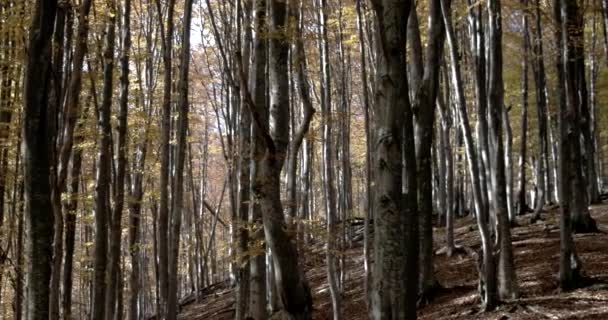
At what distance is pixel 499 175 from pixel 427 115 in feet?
6.46

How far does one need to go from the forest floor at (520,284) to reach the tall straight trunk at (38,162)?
5539 mm

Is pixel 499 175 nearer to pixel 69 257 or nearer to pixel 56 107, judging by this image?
pixel 56 107

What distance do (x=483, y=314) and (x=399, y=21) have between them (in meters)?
5.33

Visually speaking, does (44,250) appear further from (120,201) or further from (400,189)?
(120,201)

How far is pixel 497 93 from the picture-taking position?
8.21 m

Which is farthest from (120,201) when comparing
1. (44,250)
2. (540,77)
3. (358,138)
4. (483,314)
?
(358,138)

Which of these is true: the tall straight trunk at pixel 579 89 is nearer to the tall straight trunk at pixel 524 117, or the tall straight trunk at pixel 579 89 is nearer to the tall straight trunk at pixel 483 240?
the tall straight trunk at pixel 524 117

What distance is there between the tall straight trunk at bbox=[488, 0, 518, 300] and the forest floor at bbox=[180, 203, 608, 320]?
33 cm

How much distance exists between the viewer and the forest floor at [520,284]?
706 cm

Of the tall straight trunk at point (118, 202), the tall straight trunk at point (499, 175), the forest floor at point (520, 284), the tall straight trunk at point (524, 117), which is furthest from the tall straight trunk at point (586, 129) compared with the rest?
the tall straight trunk at point (118, 202)

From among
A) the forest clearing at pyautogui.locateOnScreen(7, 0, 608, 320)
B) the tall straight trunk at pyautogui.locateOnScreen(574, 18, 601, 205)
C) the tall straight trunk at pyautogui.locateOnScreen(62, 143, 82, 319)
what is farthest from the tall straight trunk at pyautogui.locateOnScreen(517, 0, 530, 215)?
the tall straight trunk at pyautogui.locateOnScreen(62, 143, 82, 319)

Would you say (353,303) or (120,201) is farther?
(353,303)

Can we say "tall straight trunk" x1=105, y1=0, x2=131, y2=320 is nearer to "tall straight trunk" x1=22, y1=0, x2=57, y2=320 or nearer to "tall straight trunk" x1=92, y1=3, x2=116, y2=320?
"tall straight trunk" x1=92, y1=3, x2=116, y2=320

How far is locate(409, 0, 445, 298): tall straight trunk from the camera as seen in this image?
20.1 feet
